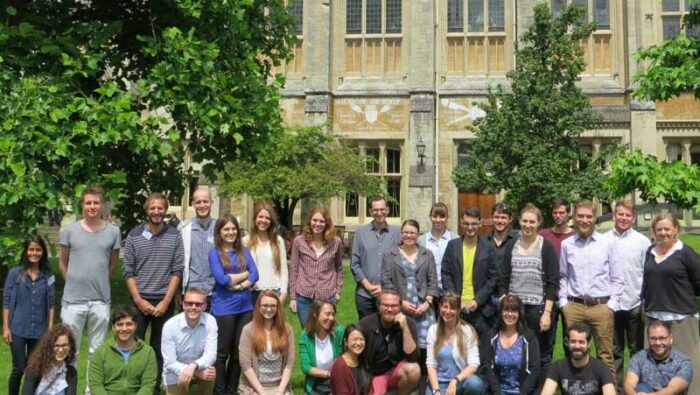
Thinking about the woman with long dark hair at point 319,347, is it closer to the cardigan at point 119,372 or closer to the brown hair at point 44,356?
the cardigan at point 119,372

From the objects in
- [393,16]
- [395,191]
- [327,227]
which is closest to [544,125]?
[395,191]

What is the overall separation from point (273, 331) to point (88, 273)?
1777 millimetres

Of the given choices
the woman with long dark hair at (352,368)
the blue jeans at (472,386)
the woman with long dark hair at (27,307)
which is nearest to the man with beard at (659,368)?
the blue jeans at (472,386)

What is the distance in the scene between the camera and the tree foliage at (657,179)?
8484 millimetres

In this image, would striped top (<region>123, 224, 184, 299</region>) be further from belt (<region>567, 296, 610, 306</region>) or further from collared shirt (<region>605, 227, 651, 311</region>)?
collared shirt (<region>605, 227, 651, 311</region>)

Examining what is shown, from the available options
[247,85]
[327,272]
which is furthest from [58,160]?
[327,272]

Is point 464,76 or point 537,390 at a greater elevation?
point 464,76

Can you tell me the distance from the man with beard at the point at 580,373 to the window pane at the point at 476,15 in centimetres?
2076

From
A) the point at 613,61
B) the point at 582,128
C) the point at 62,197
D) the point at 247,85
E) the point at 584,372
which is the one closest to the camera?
the point at 584,372

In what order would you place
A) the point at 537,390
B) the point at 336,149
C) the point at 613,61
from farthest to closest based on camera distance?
the point at 613,61
the point at 336,149
the point at 537,390

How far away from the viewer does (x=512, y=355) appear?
5578 mm

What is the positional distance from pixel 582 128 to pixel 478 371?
1171cm

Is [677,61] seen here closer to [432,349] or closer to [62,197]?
[432,349]

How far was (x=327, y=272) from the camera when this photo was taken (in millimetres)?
6426
